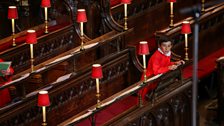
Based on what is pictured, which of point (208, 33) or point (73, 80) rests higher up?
point (208, 33)

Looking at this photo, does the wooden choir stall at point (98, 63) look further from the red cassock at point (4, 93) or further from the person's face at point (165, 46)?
the person's face at point (165, 46)

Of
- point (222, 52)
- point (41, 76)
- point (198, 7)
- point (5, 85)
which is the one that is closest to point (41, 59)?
point (41, 76)

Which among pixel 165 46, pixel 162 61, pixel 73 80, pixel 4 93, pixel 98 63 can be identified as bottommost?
pixel 4 93

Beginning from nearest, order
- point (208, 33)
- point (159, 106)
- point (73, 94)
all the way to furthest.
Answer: point (159, 106)
point (73, 94)
point (208, 33)

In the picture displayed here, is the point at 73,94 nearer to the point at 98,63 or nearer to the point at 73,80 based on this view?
the point at 73,80

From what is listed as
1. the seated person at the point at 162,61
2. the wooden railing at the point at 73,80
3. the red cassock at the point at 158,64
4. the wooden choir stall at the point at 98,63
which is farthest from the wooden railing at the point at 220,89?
the wooden railing at the point at 73,80

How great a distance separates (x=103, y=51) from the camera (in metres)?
9.87

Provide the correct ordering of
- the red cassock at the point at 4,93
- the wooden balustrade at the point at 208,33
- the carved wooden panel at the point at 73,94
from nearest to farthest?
1. the carved wooden panel at the point at 73,94
2. the red cassock at the point at 4,93
3. the wooden balustrade at the point at 208,33

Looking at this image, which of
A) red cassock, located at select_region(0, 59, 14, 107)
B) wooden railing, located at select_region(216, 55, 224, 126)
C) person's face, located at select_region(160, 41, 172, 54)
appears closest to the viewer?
red cassock, located at select_region(0, 59, 14, 107)

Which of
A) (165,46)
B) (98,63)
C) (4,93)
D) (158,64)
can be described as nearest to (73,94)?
(98,63)

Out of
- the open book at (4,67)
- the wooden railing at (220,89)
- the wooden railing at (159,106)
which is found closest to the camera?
the wooden railing at (159,106)

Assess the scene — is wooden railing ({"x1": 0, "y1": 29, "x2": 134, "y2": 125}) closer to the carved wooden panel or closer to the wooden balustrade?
the carved wooden panel

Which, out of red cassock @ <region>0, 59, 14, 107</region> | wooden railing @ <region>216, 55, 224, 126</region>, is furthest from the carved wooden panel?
wooden railing @ <region>216, 55, 224, 126</region>

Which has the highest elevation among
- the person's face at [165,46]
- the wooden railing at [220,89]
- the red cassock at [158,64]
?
the person's face at [165,46]
